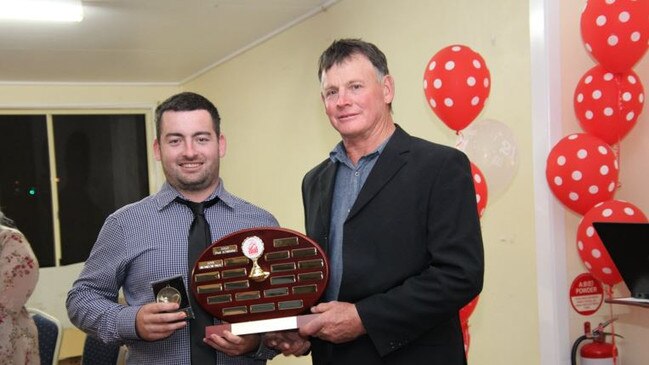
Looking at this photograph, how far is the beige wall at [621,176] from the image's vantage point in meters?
2.37

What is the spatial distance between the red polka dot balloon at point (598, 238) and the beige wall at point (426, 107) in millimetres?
645

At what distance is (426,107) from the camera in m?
3.52

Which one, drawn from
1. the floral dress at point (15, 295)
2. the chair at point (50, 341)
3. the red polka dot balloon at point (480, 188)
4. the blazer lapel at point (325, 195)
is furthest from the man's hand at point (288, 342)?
the chair at point (50, 341)

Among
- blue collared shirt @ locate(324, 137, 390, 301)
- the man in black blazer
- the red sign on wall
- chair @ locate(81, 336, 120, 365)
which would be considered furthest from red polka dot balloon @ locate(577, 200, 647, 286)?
chair @ locate(81, 336, 120, 365)

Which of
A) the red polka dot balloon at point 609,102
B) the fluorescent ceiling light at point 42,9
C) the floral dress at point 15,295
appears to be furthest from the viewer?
the fluorescent ceiling light at point 42,9

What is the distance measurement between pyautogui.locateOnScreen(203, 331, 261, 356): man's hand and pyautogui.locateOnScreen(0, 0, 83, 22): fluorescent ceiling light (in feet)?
10.5

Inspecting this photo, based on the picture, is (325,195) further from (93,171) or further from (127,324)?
(93,171)

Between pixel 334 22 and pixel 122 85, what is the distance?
4226mm

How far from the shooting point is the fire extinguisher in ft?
7.75

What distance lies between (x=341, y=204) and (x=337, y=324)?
1.06 ft

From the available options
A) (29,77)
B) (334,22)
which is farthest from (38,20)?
(29,77)

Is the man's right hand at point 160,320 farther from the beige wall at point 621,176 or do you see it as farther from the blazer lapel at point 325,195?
the beige wall at point 621,176

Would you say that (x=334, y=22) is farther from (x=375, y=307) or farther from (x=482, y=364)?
(x=375, y=307)

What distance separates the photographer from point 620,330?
2455 millimetres
